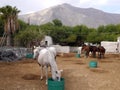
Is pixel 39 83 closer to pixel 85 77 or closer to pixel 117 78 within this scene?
pixel 85 77

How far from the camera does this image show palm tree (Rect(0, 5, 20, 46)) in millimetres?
38312

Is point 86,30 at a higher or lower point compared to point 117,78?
higher

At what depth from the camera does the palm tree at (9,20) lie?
3831 centimetres

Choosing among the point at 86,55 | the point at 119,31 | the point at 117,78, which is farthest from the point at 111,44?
the point at 117,78

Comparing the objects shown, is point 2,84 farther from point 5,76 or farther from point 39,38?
point 39,38

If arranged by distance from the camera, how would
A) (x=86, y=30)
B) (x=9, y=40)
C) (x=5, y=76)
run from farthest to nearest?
(x=86, y=30), (x=9, y=40), (x=5, y=76)

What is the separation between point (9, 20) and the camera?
38500 mm

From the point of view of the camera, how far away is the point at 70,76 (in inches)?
609

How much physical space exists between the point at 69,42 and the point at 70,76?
5350 centimetres

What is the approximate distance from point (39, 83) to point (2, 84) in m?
1.69

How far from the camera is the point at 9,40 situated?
39031 millimetres

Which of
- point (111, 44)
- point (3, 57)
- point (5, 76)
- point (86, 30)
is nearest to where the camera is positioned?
point (5, 76)

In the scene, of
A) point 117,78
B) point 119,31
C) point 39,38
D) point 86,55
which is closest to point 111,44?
point 39,38

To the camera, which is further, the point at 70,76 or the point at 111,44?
the point at 111,44
